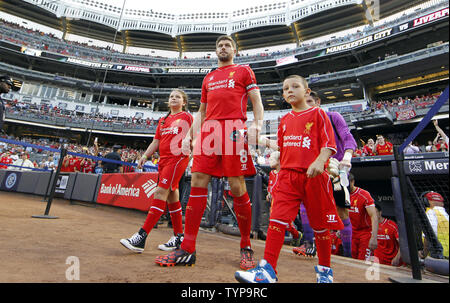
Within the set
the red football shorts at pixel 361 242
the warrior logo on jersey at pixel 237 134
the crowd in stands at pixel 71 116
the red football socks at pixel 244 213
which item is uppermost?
the crowd in stands at pixel 71 116

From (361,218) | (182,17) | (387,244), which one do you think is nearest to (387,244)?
(387,244)

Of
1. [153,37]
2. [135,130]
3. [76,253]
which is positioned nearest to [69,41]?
[153,37]

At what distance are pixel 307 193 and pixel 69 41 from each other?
4484cm

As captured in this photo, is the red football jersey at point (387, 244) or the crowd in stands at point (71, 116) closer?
the red football jersey at point (387, 244)

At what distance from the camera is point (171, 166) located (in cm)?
275

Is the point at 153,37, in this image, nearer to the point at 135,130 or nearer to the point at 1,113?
the point at 135,130

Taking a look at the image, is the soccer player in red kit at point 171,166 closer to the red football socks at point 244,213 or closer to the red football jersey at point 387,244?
the red football socks at point 244,213

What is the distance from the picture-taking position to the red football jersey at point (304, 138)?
1812 millimetres

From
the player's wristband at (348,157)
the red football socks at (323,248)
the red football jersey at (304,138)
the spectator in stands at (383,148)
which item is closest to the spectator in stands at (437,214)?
the player's wristband at (348,157)

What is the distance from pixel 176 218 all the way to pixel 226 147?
125 centimetres

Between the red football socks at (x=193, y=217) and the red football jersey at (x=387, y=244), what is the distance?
11.5 ft

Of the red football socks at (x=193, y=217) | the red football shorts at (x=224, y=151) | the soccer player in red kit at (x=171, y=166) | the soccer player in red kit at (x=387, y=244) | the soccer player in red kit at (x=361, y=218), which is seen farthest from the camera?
the soccer player in red kit at (x=387, y=244)

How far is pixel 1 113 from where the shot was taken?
131 inches

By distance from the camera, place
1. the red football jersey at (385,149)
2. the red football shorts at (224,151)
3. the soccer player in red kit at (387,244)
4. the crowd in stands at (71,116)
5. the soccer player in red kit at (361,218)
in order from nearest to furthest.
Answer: the red football shorts at (224,151)
the soccer player in red kit at (361,218)
the soccer player in red kit at (387,244)
the red football jersey at (385,149)
the crowd in stands at (71,116)
